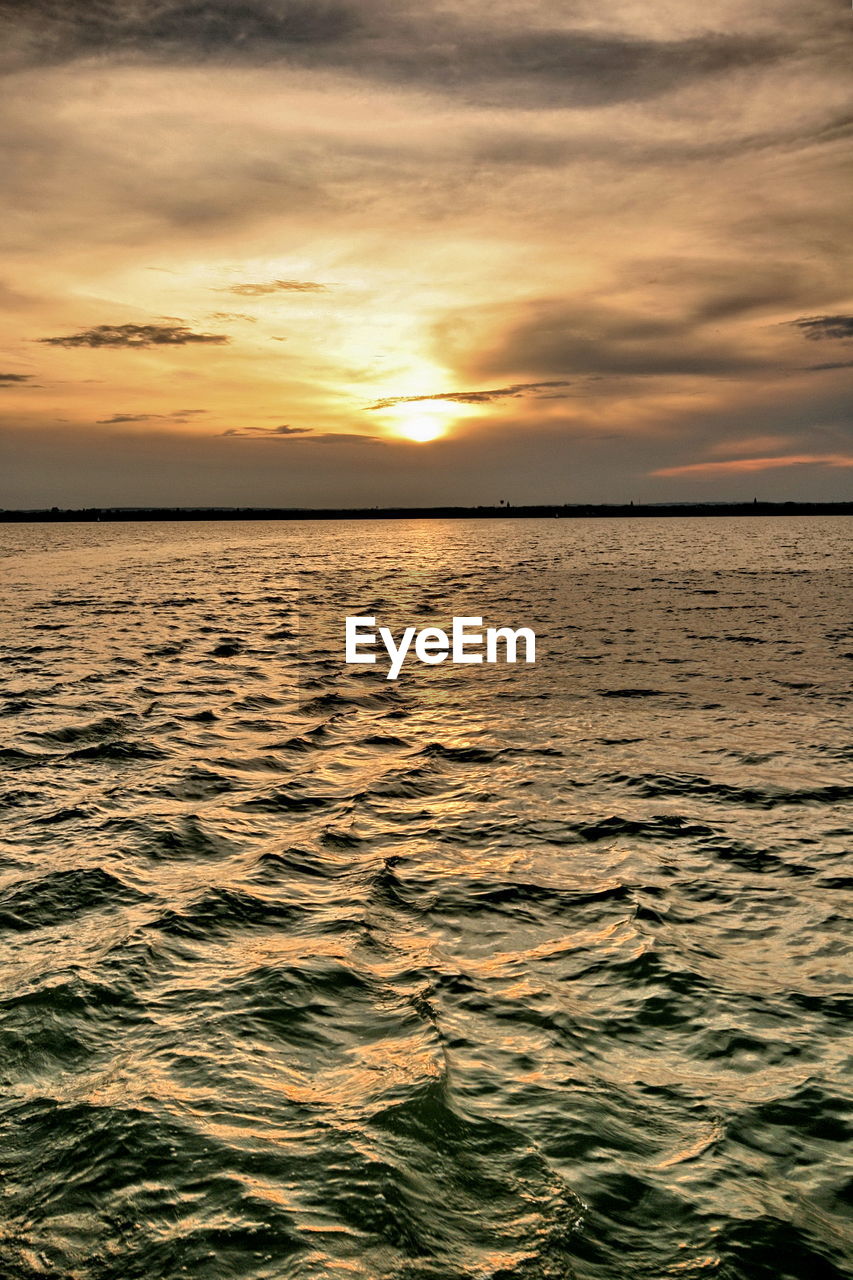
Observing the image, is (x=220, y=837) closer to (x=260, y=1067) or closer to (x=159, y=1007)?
(x=159, y=1007)

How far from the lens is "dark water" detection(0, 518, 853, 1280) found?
16.1ft

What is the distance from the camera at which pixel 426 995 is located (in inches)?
288

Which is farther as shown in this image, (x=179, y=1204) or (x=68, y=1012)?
(x=68, y=1012)

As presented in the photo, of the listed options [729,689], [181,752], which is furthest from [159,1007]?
[729,689]

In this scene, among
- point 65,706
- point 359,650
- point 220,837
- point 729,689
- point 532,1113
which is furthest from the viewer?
point 359,650

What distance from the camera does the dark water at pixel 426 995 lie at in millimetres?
4898

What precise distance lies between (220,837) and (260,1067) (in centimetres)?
538

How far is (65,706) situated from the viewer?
19984mm

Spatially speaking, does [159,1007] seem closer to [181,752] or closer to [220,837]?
[220,837]

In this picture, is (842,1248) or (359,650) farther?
(359,650)

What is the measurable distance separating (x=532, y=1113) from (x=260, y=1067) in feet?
6.58

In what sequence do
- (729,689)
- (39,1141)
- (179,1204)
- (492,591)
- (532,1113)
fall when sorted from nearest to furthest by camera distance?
(179,1204), (39,1141), (532,1113), (729,689), (492,591)

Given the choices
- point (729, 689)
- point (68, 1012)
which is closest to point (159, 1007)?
point (68, 1012)

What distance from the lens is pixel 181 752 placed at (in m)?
16.0
